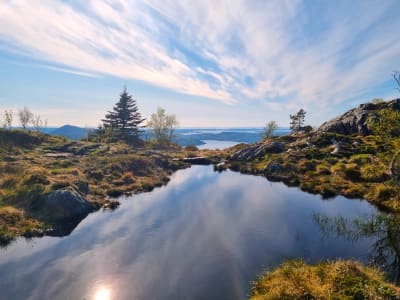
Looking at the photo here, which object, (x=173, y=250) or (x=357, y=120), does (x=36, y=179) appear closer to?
(x=173, y=250)

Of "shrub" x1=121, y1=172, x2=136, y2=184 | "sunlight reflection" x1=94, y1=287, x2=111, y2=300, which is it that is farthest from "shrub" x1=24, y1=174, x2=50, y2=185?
"sunlight reflection" x1=94, y1=287, x2=111, y2=300

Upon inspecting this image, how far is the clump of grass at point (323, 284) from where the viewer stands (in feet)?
44.1

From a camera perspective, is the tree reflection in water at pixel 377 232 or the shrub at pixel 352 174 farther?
the shrub at pixel 352 174

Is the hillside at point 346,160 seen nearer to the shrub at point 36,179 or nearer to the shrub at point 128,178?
the shrub at point 128,178

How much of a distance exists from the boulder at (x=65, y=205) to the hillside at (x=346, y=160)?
3908 cm

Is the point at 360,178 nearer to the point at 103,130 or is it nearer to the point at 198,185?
the point at 198,185

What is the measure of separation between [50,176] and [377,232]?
151ft

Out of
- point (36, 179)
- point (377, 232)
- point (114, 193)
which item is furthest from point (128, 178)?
point (377, 232)

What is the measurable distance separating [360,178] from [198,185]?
3354cm

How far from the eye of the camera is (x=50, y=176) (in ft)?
127

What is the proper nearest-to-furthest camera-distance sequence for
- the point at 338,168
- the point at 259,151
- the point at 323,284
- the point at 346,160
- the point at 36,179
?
the point at 323,284
the point at 36,179
the point at 338,168
the point at 346,160
the point at 259,151

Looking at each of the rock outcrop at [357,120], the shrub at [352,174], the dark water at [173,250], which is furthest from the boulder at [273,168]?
the rock outcrop at [357,120]

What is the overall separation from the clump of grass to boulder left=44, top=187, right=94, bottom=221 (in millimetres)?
25011

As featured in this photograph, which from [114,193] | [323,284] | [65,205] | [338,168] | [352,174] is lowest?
[114,193]
